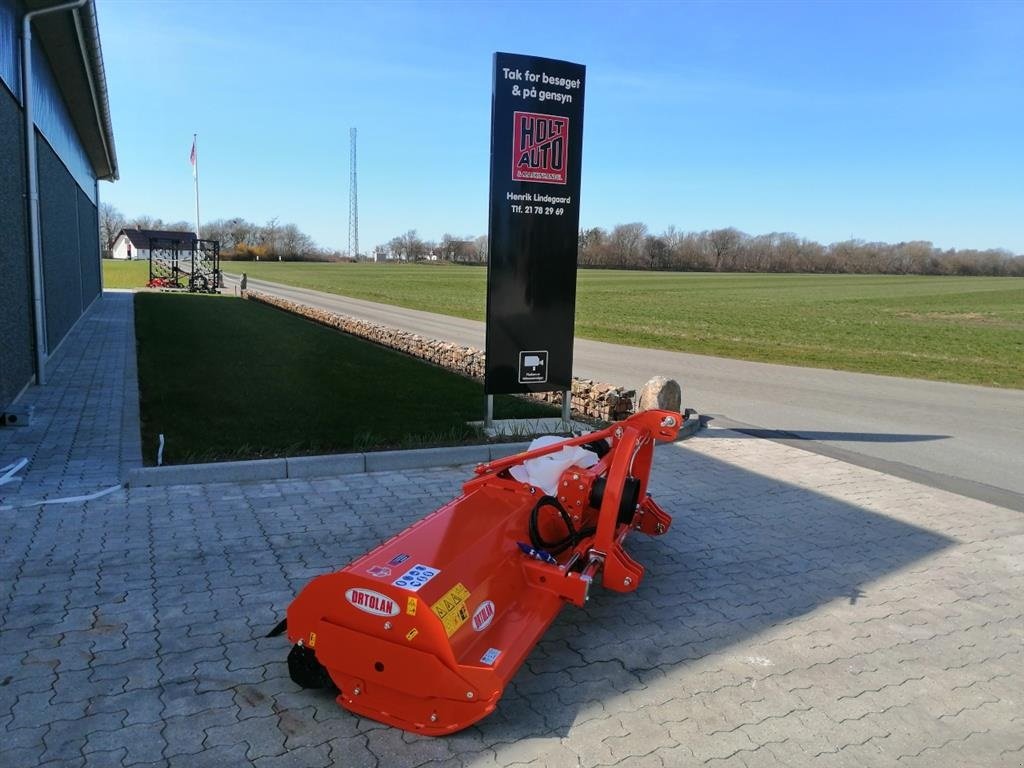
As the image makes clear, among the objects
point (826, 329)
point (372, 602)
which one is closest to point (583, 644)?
point (372, 602)

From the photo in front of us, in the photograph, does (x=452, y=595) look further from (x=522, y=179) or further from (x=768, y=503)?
(x=522, y=179)

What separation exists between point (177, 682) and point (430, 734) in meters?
1.25

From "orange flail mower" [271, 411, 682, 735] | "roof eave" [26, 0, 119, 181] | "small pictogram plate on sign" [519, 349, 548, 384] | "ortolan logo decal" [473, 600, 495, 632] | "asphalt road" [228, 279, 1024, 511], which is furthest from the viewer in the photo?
"roof eave" [26, 0, 119, 181]

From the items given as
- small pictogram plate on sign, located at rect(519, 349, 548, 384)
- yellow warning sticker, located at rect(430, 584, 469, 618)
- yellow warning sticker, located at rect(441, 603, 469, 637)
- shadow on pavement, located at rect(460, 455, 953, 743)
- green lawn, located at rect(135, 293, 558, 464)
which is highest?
small pictogram plate on sign, located at rect(519, 349, 548, 384)

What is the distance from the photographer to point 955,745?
320 cm

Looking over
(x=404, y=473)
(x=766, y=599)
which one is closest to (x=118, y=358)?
(x=404, y=473)

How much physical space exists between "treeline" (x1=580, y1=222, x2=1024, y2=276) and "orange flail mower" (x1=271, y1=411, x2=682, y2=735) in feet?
352

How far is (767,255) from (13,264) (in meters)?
121

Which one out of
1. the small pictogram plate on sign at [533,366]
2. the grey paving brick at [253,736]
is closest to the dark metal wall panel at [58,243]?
the small pictogram plate on sign at [533,366]

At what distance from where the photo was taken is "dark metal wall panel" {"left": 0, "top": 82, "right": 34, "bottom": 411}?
29.3 feet

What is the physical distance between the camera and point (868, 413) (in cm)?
1121

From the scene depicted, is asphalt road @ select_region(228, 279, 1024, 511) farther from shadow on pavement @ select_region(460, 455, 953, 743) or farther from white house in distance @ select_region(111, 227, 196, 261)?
white house in distance @ select_region(111, 227, 196, 261)

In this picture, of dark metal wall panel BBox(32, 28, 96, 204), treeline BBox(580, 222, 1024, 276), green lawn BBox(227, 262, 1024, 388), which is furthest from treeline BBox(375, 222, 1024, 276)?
dark metal wall panel BBox(32, 28, 96, 204)

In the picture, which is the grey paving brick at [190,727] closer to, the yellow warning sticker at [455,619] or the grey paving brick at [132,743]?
the grey paving brick at [132,743]
